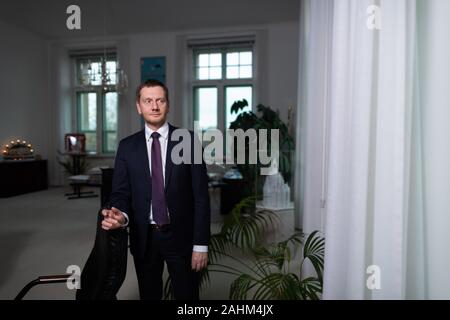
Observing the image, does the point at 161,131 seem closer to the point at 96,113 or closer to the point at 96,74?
the point at 96,74

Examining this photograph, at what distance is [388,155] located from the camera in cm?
104

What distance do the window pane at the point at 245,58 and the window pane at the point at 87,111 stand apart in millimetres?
3497

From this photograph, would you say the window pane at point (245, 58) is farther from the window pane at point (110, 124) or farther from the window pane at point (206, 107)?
the window pane at point (110, 124)

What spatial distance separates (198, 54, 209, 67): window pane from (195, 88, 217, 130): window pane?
533mm

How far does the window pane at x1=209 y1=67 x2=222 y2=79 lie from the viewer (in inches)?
280

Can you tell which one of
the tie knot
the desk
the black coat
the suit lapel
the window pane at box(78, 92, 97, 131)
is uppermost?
the window pane at box(78, 92, 97, 131)

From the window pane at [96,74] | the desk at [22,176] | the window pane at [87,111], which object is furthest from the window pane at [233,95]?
Result: the desk at [22,176]

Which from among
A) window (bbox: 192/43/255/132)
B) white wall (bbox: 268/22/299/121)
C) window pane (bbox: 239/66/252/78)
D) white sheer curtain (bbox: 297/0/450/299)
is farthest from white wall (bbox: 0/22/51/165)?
white sheer curtain (bbox: 297/0/450/299)

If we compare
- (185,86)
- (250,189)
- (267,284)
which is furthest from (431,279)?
(185,86)

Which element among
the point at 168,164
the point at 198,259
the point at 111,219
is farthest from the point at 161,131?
the point at 198,259

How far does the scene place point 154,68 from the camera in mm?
7207

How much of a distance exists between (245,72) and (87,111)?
3887 mm

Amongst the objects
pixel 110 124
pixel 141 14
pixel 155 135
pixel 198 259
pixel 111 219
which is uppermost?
pixel 141 14

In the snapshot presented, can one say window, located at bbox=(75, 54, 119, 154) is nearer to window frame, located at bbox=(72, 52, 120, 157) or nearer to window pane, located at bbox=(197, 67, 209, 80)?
window frame, located at bbox=(72, 52, 120, 157)
